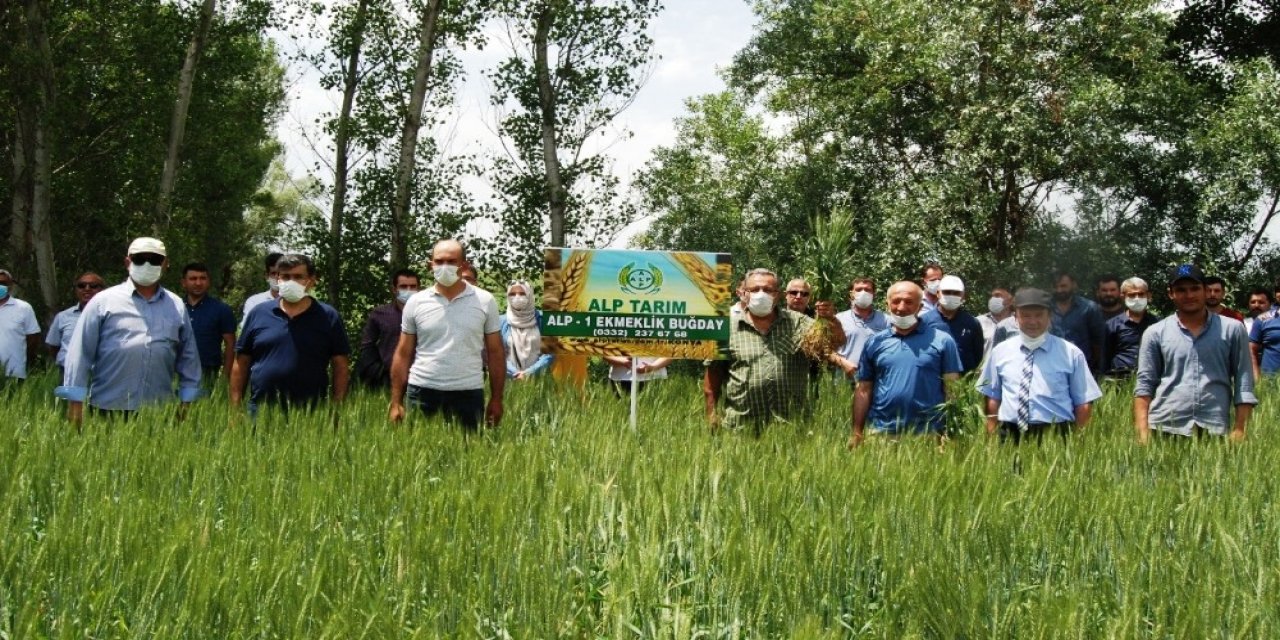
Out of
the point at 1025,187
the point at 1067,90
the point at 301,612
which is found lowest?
the point at 301,612

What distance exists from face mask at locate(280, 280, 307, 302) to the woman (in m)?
2.59

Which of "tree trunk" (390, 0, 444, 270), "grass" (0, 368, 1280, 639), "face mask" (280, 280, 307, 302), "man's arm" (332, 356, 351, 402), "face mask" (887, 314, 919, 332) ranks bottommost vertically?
"grass" (0, 368, 1280, 639)

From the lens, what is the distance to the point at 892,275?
18.9 metres

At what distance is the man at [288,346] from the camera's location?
6.16m

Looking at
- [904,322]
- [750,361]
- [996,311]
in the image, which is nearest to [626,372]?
[750,361]

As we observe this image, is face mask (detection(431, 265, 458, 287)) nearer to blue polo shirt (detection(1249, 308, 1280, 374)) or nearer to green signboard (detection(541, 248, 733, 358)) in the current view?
green signboard (detection(541, 248, 733, 358))

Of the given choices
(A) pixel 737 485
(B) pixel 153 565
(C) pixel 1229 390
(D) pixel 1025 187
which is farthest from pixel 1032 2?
(B) pixel 153 565

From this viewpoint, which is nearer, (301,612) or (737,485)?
(301,612)

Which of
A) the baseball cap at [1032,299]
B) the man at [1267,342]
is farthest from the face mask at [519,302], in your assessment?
the man at [1267,342]

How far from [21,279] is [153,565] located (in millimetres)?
13642

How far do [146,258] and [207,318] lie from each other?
5.98 feet

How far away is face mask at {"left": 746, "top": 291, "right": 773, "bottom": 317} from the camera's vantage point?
19.9 ft

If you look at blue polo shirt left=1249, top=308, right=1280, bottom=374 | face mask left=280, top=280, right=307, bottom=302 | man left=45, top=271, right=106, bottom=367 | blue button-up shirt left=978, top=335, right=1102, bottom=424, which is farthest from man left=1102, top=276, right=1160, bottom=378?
man left=45, top=271, right=106, bottom=367

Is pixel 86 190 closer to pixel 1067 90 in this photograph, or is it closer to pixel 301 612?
pixel 1067 90
